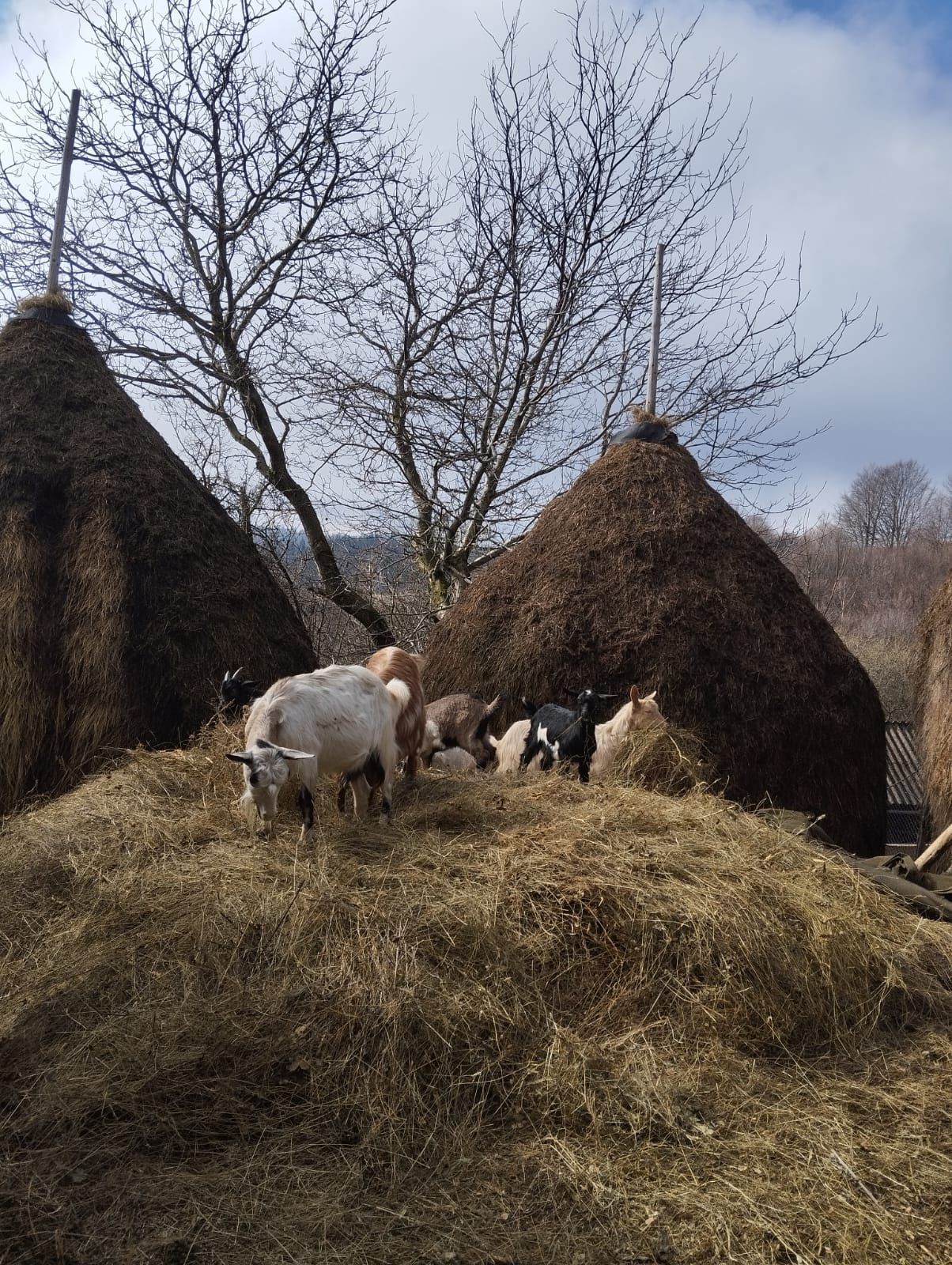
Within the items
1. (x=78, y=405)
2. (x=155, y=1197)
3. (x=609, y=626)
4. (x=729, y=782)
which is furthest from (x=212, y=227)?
(x=155, y=1197)

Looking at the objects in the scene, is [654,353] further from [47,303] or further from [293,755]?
[293,755]

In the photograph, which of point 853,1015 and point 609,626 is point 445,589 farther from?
point 853,1015

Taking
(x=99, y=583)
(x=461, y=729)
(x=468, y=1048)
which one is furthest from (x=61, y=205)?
(x=468, y=1048)

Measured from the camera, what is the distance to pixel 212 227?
12.1 m

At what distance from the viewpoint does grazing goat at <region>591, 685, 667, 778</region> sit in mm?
6750

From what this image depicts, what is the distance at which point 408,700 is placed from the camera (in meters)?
6.34

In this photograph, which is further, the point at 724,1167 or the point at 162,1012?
the point at 162,1012

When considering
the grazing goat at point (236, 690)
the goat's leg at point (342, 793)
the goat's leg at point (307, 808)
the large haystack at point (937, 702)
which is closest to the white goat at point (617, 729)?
the goat's leg at point (342, 793)

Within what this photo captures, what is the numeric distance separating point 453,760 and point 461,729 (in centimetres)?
28

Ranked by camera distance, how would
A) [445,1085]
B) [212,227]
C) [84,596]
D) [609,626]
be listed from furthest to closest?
[212,227], [609,626], [84,596], [445,1085]

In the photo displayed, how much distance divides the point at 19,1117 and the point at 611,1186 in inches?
77.0

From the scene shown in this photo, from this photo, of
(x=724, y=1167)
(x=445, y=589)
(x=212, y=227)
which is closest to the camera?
(x=724, y=1167)

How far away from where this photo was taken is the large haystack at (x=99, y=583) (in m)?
6.86

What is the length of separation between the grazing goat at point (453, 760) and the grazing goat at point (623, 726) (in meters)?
1.18
